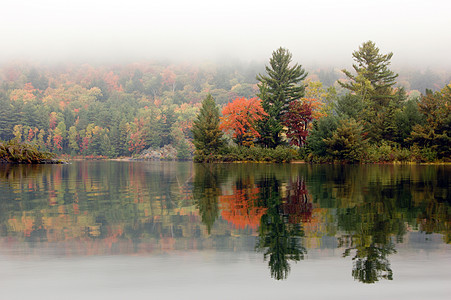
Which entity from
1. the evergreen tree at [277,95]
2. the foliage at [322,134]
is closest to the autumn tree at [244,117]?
the evergreen tree at [277,95]

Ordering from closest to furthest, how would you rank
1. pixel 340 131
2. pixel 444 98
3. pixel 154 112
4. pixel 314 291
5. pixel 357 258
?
pixel 314 291 < pixel 357 258 < pixel 340 131 < pixel 444 98 < pixel 154 112

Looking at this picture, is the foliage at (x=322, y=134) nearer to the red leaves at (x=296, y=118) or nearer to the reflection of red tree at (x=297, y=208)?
the red leaves at (x=296, y=118)

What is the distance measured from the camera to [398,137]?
3988 cm

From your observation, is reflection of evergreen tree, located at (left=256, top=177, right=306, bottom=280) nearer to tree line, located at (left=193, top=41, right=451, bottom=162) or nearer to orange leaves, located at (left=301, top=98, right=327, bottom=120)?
tree line, located at (left=193, top=41, right=451, bottom=162)

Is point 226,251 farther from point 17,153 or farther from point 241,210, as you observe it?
point 17,153

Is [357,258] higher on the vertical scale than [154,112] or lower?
lower

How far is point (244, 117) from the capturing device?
149 ft

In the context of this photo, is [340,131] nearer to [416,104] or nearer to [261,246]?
[416,104]

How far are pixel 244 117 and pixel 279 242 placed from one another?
41535mm

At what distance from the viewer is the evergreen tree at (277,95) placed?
44969 millimetres

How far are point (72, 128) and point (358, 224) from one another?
359 ft

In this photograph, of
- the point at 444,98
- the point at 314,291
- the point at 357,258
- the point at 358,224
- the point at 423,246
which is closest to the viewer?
the point at 314,291

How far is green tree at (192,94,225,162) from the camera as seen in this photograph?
45.1 m

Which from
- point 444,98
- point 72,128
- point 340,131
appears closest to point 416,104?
point 444,98
